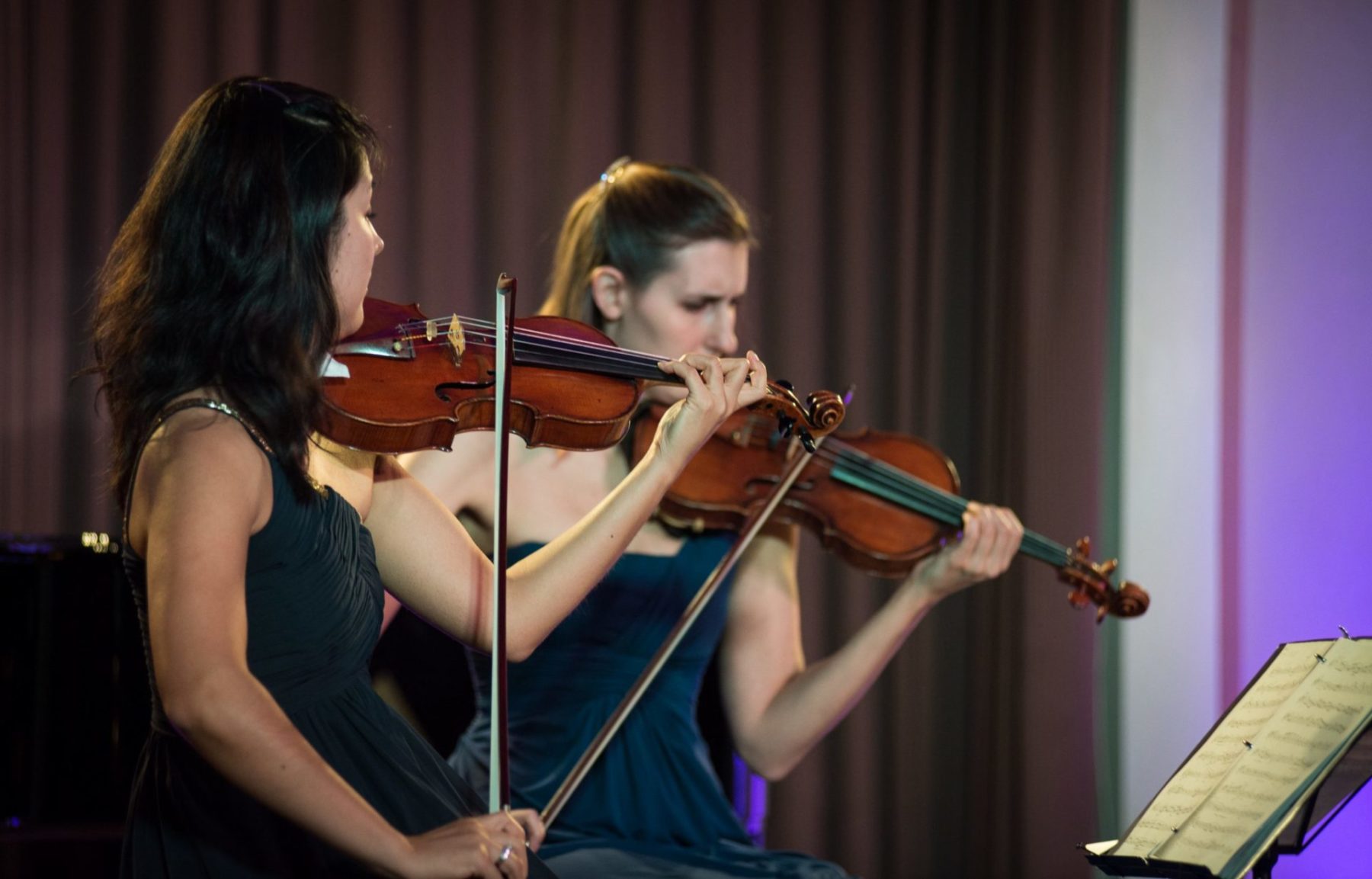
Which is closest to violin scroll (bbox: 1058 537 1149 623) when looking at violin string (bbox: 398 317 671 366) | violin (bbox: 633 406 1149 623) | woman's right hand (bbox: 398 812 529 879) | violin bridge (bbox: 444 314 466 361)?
violin (bbox: 633 406 1149 623)

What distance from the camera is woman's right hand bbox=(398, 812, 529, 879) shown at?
1055 mm

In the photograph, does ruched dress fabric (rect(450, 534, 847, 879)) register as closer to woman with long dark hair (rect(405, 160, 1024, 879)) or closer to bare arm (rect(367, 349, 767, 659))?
woman with long dark hair (rect(405, 160, 1024, 879))

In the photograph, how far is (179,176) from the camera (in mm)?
1195

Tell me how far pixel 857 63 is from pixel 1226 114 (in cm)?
83

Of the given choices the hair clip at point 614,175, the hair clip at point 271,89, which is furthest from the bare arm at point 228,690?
the hair clip at point 614,175

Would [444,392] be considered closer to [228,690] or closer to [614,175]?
[228,690]

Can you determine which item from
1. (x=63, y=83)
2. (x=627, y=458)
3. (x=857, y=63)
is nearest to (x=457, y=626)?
(x=627, y=458)

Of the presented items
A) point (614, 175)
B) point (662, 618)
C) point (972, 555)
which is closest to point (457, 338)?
point (662, 618)

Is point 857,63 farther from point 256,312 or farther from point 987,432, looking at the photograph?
point 256,312

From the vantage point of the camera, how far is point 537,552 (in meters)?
1.41

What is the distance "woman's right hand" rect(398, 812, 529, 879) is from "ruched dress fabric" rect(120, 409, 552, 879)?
0.41 ft

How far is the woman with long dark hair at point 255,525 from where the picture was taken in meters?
1.05

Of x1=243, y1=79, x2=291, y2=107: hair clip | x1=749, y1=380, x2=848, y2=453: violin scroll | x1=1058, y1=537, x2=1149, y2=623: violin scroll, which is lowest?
x1=1058, y1=537, x2=1149, y2=623: violin scroll

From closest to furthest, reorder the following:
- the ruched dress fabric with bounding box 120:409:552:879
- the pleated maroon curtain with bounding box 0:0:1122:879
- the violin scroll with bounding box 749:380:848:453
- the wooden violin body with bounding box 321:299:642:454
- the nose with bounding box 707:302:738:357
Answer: the ruched dress fabric with bounding box 120:409:552:879, the wooden violin body with bounding box 321:299:642:454, the violin scroll with bounding box 749:380:848:453, the nose with bounding box 707:302:738:357, the pleated maroon curtain with bounding box 0:0:1122:879
